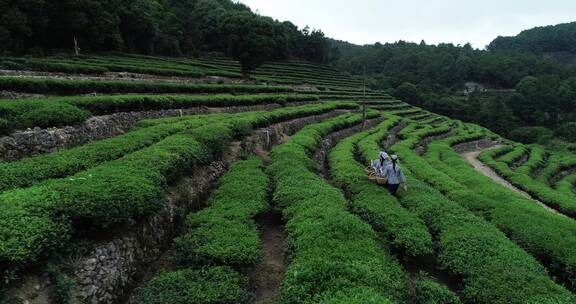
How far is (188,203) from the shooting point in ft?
36.3

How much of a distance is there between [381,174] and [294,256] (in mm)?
6984

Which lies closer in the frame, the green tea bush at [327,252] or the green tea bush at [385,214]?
the green tea bush at [327,252]

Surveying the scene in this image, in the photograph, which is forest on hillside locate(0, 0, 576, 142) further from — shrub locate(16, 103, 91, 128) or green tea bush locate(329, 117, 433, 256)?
green tea bush locate(329, 117, 433, 256)

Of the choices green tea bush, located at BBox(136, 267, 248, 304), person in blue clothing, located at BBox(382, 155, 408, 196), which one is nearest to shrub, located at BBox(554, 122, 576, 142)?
person in blue clothing, located at BBox(382, 155, 408, 196)

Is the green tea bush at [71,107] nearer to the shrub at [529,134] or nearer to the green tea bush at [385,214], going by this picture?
the green tea bush at [385,214]

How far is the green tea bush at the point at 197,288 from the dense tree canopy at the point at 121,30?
3672cm

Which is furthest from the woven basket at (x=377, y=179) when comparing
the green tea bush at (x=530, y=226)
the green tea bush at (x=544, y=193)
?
the green tea bush at (x=544, y=193)

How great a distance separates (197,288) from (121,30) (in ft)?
188

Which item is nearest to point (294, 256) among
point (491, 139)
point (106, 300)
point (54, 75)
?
point (106, 300)

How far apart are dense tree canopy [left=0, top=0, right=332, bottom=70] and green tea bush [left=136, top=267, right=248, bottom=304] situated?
1445 inches

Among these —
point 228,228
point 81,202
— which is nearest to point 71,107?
point 81,202

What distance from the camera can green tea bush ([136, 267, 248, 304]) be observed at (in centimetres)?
659

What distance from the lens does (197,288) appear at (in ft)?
22.5

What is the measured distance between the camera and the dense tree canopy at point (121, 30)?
115ft
